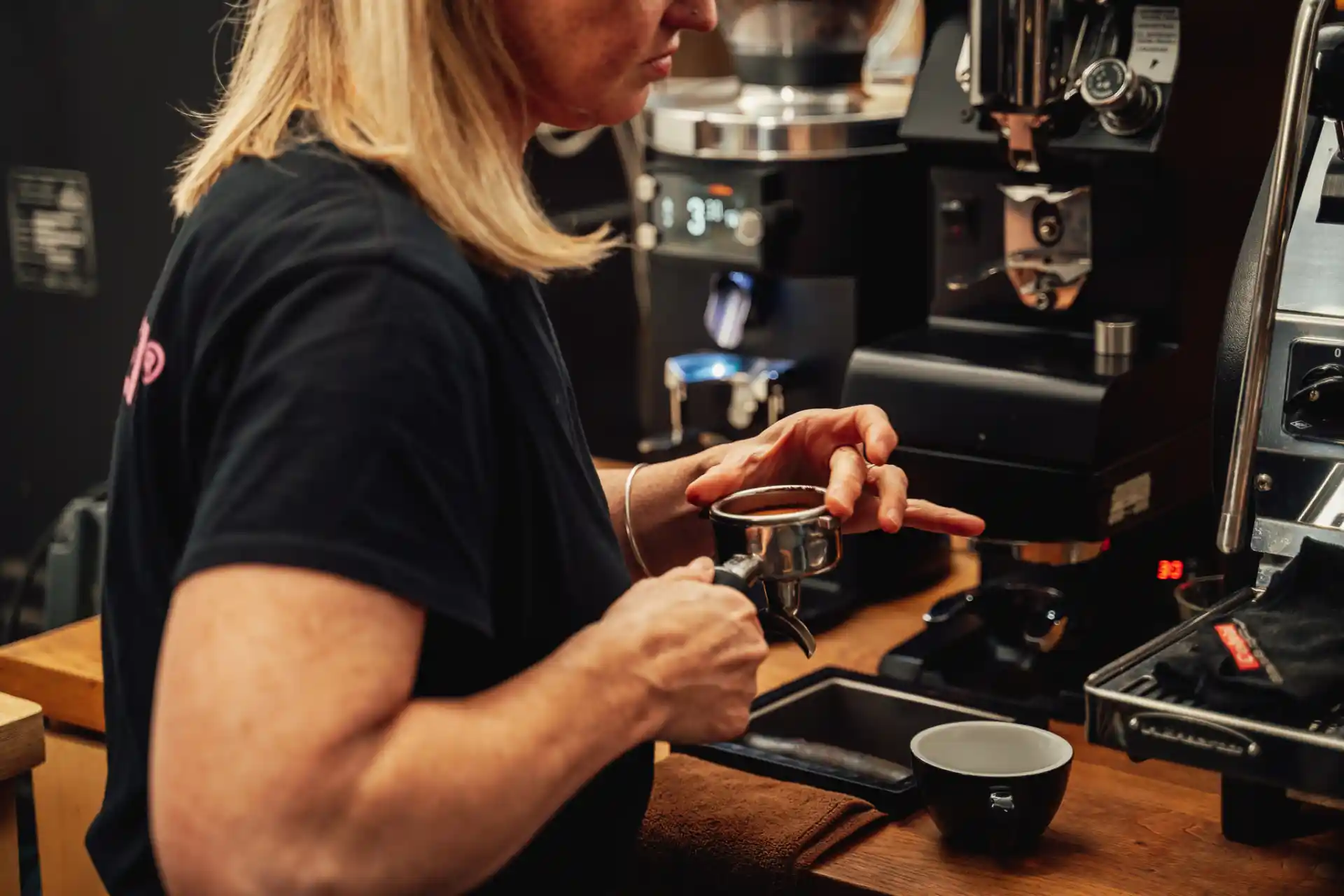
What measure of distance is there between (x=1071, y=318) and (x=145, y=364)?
98 cm

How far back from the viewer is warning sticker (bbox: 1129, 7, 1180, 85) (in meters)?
1.50

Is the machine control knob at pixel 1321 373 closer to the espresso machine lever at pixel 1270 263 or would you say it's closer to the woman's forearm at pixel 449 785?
the espresso machine lever at pixel 1270 263

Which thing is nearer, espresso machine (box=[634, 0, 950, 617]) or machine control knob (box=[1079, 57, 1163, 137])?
machine control knob (box=[1079, 57, 1163, 137])

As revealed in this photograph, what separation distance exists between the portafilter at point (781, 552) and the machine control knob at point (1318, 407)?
14.7 inches

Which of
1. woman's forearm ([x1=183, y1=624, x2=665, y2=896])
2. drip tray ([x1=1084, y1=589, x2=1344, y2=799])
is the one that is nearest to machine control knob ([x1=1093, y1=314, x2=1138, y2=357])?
drip tray ([x1=1084, y1=589, x2=1344, y2=799])

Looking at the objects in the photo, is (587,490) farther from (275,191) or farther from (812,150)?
(812,150)

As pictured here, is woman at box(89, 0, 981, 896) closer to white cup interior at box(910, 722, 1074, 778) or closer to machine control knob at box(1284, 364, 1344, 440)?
white cup interior at box(910, 722, 1074, 778)

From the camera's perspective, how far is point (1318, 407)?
1.27 metres

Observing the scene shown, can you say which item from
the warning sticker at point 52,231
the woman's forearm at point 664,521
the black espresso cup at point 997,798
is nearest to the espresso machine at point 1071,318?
the black espresso cup at point 997,798

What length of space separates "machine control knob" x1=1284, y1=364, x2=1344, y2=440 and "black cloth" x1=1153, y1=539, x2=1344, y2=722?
0.30 feet

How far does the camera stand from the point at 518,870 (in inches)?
39.9

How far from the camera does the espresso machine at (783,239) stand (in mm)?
1777

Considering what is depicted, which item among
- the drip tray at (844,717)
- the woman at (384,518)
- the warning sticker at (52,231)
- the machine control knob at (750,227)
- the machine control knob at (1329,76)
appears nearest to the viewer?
the woman at (384,518)

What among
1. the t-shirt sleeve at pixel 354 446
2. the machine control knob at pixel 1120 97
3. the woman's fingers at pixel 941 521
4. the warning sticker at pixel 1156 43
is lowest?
the woman's fingers at pixel 941 521
